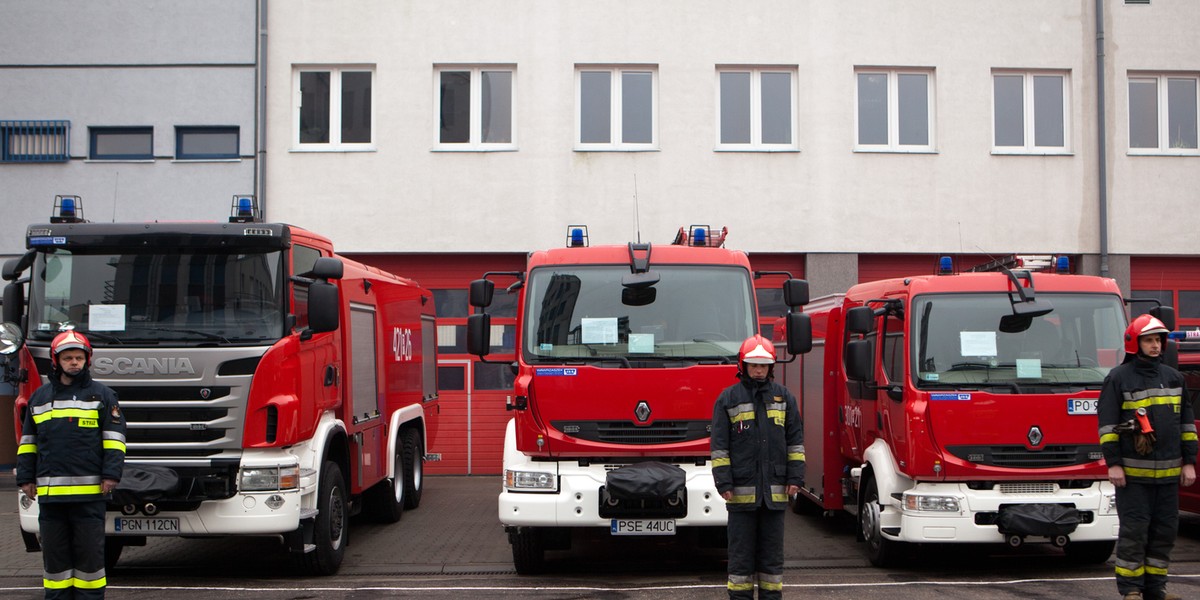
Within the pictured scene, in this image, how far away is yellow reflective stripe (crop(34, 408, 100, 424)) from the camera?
7.27 m

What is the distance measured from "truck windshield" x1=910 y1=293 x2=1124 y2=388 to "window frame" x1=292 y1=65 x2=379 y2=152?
1015 centimetres

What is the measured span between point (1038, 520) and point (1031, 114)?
Answer: 1032 centimetres

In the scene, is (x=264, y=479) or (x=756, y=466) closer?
(x=756, y=466)

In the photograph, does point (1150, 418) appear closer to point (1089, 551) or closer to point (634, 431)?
point (1089, 551)

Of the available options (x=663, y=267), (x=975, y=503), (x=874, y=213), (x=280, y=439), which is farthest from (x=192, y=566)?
(x=874, y=213)

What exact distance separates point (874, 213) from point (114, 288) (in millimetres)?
11451

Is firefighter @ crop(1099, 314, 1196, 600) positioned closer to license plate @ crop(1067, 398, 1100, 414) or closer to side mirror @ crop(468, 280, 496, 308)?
license plate @ crop(1067, 398, 1100, 414)

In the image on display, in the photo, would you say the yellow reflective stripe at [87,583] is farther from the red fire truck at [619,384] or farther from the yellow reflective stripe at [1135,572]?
the yellow reflective stripe at [1135,572]

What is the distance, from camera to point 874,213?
17.2 meters

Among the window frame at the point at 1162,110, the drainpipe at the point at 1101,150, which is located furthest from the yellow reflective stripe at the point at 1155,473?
the window frame at the point at 1162,110

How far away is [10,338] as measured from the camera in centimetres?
866

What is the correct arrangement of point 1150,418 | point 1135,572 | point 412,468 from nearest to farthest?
point 1135,572 → point 1150,418 → point 412,468

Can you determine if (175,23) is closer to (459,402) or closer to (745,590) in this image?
(459,402)

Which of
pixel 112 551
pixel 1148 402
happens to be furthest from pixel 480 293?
pixel 1148 402
